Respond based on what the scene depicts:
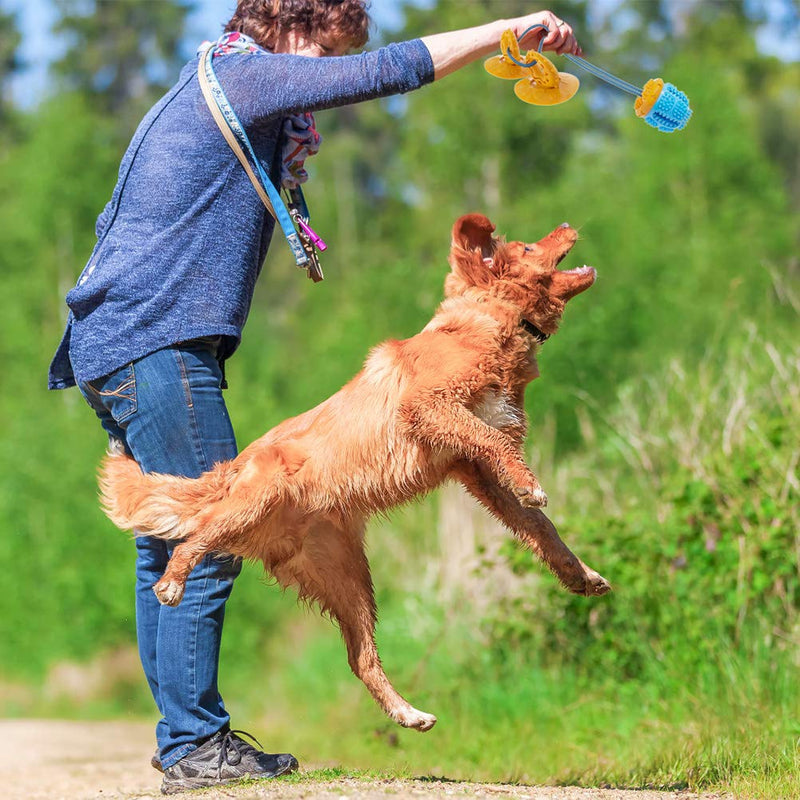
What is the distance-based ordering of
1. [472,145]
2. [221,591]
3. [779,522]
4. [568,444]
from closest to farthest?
[221,591]
[779,522]
[568,444]
[472,145]

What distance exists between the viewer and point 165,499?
4.11m

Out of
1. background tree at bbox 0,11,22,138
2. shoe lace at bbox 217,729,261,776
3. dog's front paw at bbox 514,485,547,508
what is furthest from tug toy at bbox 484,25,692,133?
background tree at bbox 0,11,22,138

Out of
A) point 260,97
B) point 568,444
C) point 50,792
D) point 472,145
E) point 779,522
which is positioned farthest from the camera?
point 472,145

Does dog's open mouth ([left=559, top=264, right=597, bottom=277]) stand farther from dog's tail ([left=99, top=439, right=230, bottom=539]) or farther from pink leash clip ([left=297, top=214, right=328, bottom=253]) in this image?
dog's tail ([left=99, top=439, right=230, bottom=539])

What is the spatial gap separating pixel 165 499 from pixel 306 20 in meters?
1.87

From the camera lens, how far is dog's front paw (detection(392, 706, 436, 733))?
4.26 metres

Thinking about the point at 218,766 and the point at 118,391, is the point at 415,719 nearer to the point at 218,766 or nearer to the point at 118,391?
the point at 218,766

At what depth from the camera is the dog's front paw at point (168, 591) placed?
13.1 ft

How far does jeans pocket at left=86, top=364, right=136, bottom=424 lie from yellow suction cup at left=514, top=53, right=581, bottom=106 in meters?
1.81

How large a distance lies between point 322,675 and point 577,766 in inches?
176

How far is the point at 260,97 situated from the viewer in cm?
396

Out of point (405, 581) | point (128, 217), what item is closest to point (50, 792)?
point (128, 217)

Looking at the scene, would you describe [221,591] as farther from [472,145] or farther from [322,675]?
[472,145]

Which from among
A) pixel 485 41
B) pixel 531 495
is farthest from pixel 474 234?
pixel 531 495
